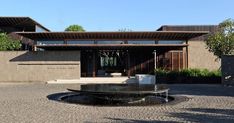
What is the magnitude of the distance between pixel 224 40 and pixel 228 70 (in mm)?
7783

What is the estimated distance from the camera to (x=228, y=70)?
27938mm

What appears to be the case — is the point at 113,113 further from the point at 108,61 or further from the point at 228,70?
the point at 108,61

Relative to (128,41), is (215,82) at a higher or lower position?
lower

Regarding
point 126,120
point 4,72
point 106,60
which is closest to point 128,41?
point 106,60

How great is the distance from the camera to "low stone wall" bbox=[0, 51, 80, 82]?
114 feet

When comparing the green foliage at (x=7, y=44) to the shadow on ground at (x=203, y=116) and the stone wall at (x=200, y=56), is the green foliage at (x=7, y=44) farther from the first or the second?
the shadow on ground at (x=203, y=116)

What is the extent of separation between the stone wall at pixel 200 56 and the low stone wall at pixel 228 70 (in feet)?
49.8

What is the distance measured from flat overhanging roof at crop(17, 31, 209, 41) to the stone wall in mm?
8237

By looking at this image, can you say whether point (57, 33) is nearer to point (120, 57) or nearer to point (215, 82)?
point (120, 57)

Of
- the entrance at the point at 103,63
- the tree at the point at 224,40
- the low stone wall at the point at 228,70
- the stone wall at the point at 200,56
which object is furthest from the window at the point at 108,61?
the low stone wall at the point at 228,70

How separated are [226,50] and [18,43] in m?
20.0

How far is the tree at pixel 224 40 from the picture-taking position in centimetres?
3501

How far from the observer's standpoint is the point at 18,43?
4062 cm

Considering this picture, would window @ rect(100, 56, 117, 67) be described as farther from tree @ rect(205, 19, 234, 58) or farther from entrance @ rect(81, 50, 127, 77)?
tree @ rect(205, 19, 234, 58)
